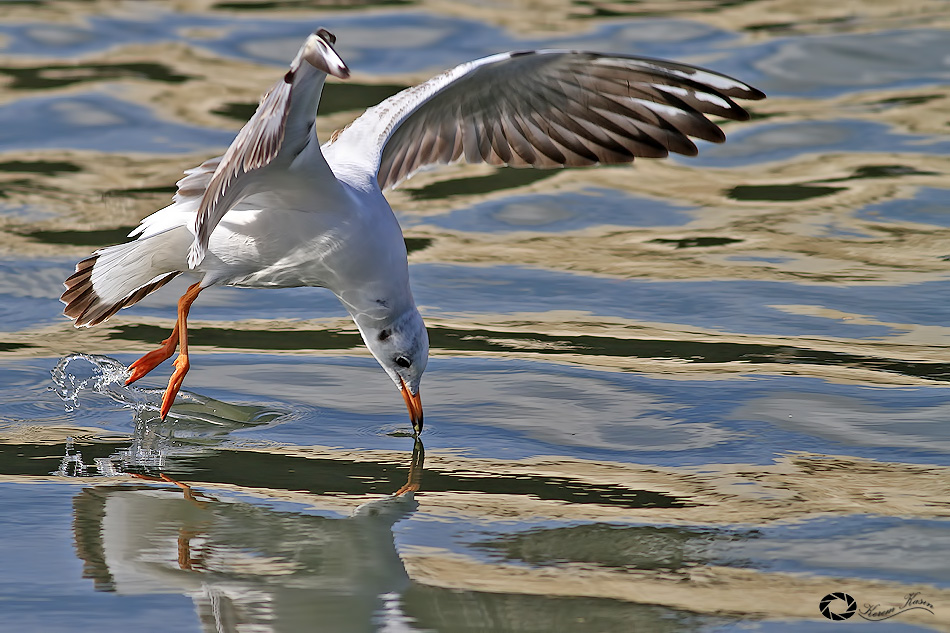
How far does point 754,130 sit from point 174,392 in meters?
6.09

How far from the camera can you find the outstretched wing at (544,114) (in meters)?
5.98

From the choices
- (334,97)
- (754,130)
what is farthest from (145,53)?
(754,130)

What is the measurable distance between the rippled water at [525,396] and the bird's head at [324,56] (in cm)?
147

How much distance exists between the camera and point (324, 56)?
4.18 m

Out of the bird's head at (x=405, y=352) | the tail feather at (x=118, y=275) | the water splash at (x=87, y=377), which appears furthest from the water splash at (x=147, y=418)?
the bird's head at (x=405, y=352)

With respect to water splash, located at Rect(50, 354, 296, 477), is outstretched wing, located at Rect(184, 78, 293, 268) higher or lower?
higher

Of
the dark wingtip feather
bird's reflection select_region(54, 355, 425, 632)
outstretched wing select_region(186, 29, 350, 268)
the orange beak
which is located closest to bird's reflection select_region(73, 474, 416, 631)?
bird's reflection select_region(54, 355, 425, 632)

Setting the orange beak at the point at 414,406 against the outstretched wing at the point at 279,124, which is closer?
the outstretched wing at the point at 279,124

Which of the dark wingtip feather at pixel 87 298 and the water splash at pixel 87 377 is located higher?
the dark wingtip feather at pixel 87 298

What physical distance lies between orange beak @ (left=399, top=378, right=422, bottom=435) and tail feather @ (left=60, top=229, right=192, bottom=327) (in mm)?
1142

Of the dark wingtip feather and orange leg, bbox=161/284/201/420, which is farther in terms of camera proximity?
the dark wingtip feather

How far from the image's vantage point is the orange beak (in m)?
5.54

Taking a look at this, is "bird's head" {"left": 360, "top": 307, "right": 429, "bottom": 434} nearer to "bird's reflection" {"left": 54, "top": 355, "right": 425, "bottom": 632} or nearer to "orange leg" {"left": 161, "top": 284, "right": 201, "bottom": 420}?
"bird's reflection" {"left": 54, "top": 355, "right": 425, "bottom": 632}

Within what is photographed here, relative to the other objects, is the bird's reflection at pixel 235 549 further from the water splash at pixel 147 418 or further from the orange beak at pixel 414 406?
the orange beak at pixel 414 406
